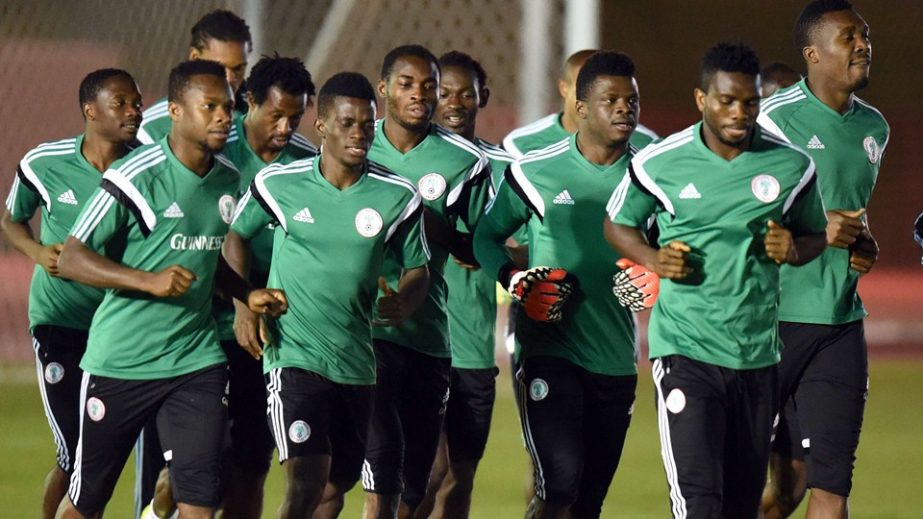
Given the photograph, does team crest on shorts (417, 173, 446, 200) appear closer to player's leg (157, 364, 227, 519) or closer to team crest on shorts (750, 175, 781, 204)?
player's leg (157, 364, 227, 519)

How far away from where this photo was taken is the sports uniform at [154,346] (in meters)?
6.90

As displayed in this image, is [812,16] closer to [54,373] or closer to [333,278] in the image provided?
[333,278]

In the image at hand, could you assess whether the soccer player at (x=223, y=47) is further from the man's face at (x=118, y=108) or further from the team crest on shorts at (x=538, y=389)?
the team crest on shorts at (x=538, y=389)

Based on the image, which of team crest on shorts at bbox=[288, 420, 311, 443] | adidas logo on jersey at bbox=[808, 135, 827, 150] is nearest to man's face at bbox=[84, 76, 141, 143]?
team crest on shorts at bbox=[288, 420, 311, 443]

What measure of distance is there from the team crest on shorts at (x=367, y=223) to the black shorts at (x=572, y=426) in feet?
3.16

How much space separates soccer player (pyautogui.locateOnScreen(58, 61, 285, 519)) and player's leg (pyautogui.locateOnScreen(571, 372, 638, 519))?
154cm

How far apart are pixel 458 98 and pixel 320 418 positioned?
239cm

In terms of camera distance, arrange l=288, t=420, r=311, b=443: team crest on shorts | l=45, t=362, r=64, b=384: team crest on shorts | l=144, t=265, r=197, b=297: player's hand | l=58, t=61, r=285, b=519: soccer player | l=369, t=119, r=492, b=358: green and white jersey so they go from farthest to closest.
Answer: l=45, t=362, r=64, b=384: team crest on shorts
l=369, t=119, r=492, b=358: green and white jersey
l=288, t=420, r=311, b=443: team crest on shorts
l=58, t=61, r=285, b=519: soccer player
l=144, t=265, r=197, b=297: player's hand

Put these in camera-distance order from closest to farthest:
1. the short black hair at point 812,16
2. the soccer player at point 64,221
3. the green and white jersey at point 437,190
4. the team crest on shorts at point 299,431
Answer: the team crest on shorts at point 299,431 → the short black hair at point 812,16 → the green and white jersey at point 437,190 → the soccer player at point 64,221

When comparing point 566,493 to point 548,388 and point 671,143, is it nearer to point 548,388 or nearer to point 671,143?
point 548,388

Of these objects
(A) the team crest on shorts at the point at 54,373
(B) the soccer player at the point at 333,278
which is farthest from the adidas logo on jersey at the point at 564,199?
(A) the team crest on shorts at the point at 54,373

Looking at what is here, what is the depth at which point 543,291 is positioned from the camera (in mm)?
7250

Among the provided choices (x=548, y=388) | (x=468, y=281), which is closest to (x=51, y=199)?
(x=468, y=281)

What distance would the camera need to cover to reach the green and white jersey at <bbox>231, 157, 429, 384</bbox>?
711cm
